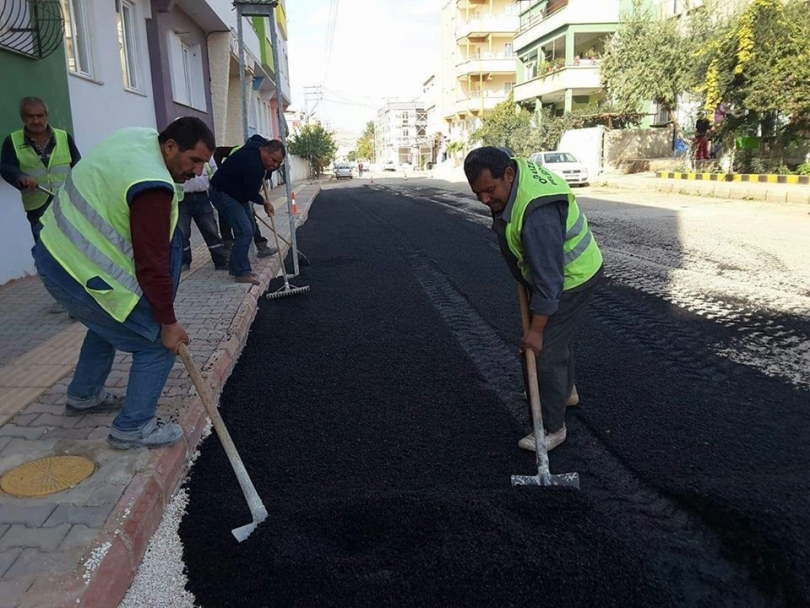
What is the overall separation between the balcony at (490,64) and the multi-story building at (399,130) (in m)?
54.8

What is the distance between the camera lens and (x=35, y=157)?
4.88 m

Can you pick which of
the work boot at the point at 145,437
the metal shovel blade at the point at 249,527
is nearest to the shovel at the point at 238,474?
the metal shovel blade at the point at 249,527

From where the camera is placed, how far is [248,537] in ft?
8.06

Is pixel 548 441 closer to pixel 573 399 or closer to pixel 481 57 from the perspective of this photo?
pixel 573 399

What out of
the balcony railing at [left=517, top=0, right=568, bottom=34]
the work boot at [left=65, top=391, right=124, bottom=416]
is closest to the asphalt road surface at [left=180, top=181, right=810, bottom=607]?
the work boot at [left=65, top=391, right=124, bottom=416]

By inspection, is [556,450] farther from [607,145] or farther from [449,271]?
[607,145]

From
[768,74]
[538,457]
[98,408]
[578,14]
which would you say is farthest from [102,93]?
[578,14]

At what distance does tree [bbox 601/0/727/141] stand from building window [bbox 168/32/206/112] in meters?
14.8

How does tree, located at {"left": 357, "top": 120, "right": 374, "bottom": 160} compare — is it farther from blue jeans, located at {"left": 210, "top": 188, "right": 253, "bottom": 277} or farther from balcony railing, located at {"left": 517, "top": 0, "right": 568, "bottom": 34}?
blue jeans, located at {"left": 210, "top": 188, "right": 253, "bottom": 277}

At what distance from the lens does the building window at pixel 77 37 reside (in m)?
8.22

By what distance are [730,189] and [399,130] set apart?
107 metres

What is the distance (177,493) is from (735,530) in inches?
92.0

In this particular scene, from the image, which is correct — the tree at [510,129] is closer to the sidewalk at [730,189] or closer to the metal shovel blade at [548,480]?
the sidewalk at [730,189]

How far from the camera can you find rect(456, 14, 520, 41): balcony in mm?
45156
